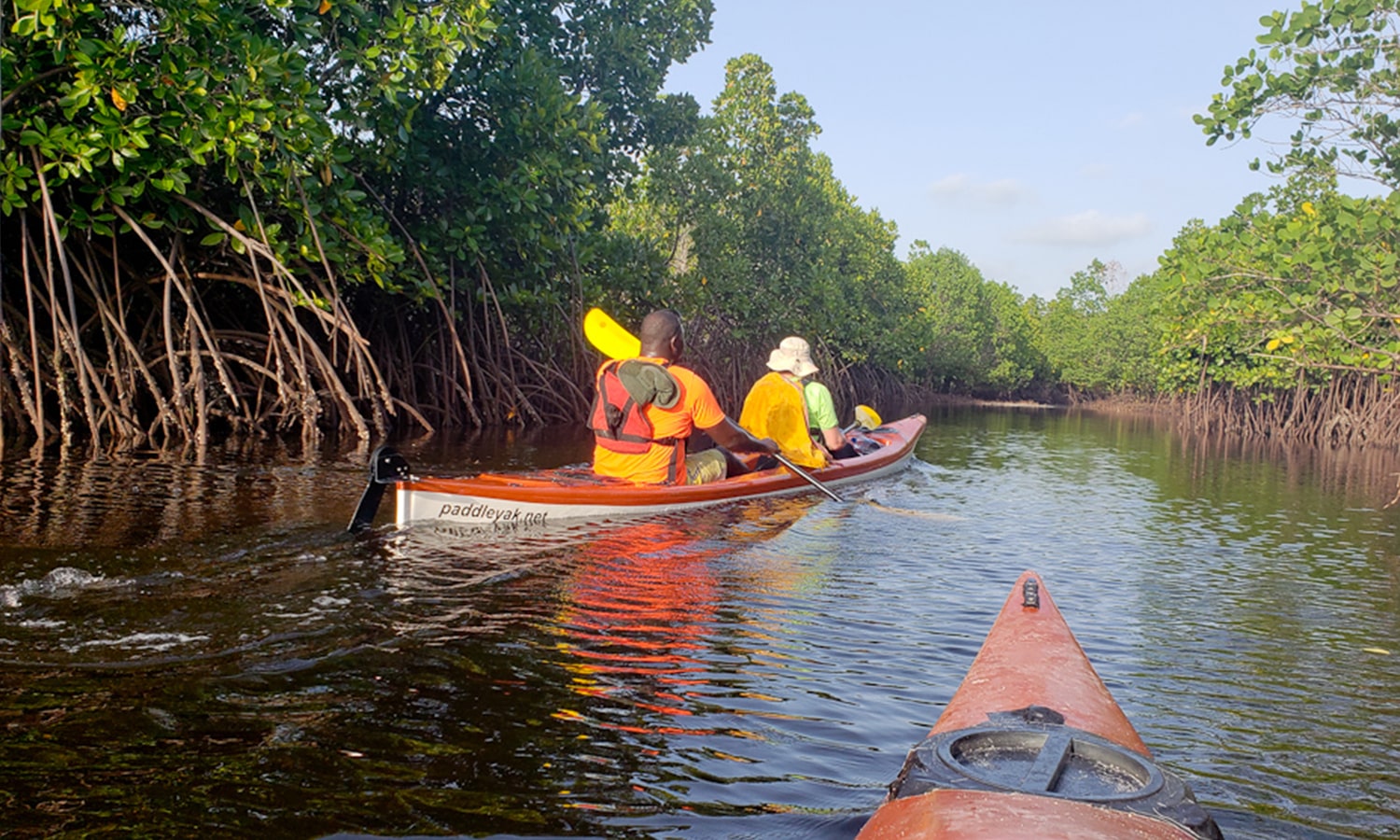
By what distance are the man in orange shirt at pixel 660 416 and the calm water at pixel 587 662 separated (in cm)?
46

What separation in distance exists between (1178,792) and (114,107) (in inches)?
307

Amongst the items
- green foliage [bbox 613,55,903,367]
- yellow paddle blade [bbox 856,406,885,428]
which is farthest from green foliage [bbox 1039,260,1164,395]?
yellow paddle blade [bbox 856,406,885,428]

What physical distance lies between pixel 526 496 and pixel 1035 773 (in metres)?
4.38

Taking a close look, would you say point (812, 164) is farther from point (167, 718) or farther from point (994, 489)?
point (167, 718)

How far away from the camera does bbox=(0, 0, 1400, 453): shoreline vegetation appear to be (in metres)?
7.71

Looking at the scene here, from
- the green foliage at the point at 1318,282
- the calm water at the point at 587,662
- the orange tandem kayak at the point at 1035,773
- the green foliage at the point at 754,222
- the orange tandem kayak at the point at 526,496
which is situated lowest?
the calm water at the point at 587,662

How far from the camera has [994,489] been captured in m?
10.5

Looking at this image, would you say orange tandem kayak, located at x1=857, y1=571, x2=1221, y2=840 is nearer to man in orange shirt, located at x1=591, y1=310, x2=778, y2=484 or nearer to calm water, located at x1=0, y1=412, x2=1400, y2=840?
calm water, located at x1=0, y1=412, x2=1400, y2=840

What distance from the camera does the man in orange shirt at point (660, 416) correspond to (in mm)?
6512

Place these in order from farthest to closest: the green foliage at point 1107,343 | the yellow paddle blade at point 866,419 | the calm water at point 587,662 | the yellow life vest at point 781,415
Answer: the green foliage at point 1107,343 → the yellow paddle blade at point 866,419 → the yellow life vest at point 781,415 → the calm water at point 587,662

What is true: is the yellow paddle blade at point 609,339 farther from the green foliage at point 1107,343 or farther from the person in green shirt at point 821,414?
the green foliage at point 1107,343

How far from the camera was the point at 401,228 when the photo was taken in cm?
1105

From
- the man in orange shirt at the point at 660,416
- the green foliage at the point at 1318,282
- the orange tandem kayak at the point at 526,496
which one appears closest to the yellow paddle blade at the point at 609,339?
the man in orange shirt at the point at 660,416

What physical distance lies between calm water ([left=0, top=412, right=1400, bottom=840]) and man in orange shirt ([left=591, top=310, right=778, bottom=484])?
18.2 inches
